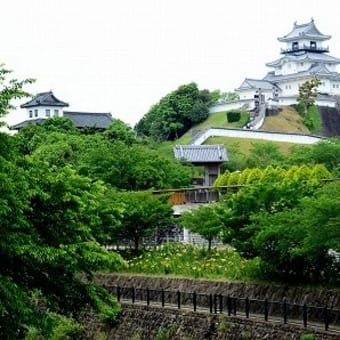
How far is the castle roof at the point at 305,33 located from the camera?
392 feet

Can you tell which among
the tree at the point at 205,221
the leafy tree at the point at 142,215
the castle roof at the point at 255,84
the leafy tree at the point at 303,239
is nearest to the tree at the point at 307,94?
the castle roof at the point at 255,84

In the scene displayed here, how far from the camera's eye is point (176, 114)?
95250mm

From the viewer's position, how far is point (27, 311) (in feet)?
55.0

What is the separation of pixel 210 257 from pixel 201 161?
79.4ft

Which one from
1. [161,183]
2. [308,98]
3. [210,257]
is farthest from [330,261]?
[308,98]

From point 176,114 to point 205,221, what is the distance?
209 feet

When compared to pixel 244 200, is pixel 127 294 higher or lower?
lower

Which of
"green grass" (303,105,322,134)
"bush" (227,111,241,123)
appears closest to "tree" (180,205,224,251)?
"bush" (227,111,241,123)

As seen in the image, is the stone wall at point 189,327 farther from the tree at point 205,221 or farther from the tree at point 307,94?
the tree at point 307,94

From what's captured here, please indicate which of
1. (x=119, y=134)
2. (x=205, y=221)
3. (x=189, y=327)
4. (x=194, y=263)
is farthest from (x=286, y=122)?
(x=189, y=327)

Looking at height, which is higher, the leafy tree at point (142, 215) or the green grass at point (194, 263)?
the leafy tree at point (142, 215)

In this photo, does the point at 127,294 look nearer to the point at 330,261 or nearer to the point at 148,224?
the point at 148,224

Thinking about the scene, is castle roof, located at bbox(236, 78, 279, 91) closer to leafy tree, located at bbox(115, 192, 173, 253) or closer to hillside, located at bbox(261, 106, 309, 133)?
hillside, located at bbox(261, 106, 309, 133)

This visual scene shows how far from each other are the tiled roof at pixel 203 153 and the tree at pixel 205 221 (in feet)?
72.6
